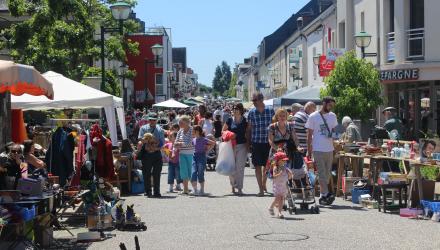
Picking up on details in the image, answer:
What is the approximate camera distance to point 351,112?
86.5ft

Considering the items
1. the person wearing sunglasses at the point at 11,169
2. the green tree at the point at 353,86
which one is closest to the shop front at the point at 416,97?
the green tree at the point at 353,86

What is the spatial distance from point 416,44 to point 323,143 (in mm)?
15698

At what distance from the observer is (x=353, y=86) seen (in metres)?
26.0

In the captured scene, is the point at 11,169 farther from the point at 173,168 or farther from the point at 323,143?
the point at 173,168

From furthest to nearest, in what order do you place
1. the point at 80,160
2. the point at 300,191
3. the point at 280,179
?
1. the point at 80,160
2. the point at 300,191
3. the point at 280,179

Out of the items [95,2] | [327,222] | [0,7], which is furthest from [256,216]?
[0,7]

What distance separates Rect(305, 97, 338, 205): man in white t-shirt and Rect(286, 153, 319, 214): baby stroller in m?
0.34

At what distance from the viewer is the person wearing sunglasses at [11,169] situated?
998 cm

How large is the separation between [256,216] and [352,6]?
23736 millimetres

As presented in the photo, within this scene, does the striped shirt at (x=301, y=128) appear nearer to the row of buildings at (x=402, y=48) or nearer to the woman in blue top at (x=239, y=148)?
the woman in blue top at (x=239, y=148)

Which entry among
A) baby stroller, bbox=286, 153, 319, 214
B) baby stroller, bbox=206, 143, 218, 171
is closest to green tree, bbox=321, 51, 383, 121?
baby stroller, bbox=206, 143, 218, 171

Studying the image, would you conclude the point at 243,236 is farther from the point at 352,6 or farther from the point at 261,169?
the point at 352,6

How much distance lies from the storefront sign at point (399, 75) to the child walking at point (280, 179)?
53.0 ft

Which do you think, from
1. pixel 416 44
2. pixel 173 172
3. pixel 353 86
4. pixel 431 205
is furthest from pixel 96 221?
pixel 416 44
